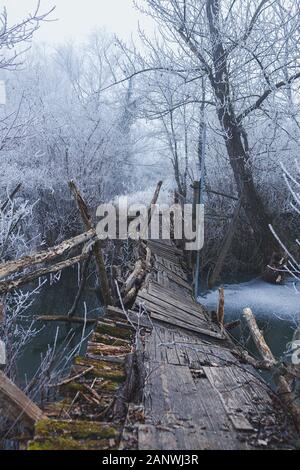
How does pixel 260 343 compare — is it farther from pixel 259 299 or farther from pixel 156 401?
pixel 259 299

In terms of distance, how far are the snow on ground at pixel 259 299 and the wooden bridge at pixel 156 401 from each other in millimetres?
6761

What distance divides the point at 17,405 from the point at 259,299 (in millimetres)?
10165

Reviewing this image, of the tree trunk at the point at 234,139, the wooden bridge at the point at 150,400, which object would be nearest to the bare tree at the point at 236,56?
the tree trunk at the point at 234,139

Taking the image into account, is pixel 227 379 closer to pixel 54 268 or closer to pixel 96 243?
pixel 54 268

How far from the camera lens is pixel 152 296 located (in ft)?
19.3

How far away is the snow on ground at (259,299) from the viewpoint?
1090 centimetres

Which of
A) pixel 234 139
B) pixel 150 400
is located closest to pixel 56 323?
pixel 150 400

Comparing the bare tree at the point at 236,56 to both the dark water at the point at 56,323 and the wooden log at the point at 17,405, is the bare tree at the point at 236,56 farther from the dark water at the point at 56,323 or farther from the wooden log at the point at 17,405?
the wooden log at the point at 17,405

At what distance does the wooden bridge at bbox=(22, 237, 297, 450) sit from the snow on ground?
266 inches

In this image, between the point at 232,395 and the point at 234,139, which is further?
the point at 234,139

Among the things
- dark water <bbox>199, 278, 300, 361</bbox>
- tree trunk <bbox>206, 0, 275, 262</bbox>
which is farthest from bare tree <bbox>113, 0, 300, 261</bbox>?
dark water <bbox>199, 278, 300, 361</bbox>

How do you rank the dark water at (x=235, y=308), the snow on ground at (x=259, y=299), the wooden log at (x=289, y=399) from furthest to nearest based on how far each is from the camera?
the snow on ground at (x=259, y=299)
the dark water at (x=235, y=308)
the wooden log at (x=289, y=399)

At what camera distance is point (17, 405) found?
2.50 meters

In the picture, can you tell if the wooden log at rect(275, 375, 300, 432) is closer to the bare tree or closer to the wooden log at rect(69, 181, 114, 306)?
the wooden log at rect(69, 181, 114, 306)
